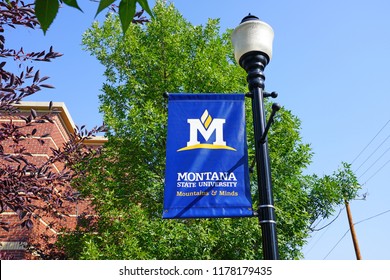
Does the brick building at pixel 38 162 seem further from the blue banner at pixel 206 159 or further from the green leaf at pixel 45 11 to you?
the green leaf at pixel 45 11

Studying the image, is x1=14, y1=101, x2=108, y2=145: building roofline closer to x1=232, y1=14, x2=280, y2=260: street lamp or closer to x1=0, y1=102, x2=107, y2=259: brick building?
x1=0, y1=102, x2=107, y2=259: brick building

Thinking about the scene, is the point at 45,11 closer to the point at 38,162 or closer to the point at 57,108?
the point at 38,162

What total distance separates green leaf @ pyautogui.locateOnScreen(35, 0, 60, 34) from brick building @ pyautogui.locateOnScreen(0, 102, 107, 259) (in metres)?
13.6

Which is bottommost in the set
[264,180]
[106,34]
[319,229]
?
[264,180]

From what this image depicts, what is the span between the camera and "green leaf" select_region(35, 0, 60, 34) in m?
1.50

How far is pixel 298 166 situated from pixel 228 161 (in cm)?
913

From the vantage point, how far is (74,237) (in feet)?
40.8

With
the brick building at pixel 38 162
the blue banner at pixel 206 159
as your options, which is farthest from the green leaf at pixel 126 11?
the brick building at pixel 38 162

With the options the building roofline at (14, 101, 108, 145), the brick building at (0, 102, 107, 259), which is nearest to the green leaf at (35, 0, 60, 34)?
the brick building at (0, 102, 107, 259)

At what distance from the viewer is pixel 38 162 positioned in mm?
17406

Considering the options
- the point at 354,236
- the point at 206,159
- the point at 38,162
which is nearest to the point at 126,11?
the point at 206,159

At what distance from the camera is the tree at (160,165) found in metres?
10.5
